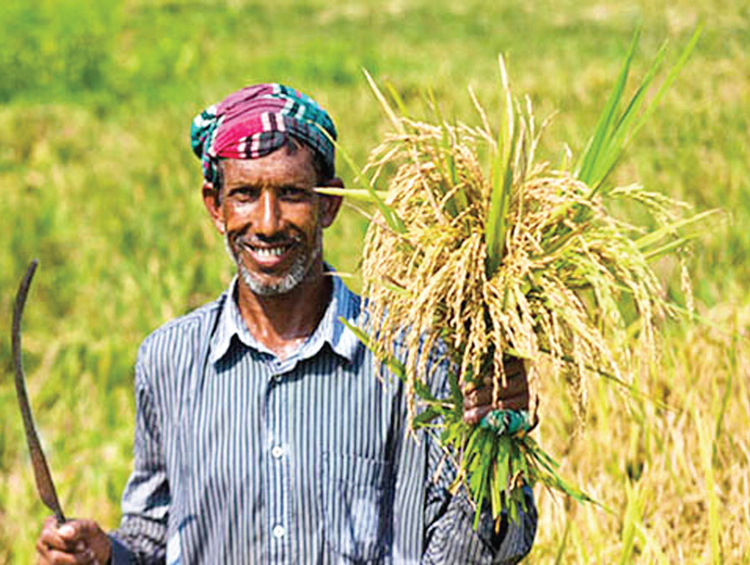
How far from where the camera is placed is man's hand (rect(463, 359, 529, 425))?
1.62 meters

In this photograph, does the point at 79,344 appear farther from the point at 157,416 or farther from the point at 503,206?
the point at 503,206

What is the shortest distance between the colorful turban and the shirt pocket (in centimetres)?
49

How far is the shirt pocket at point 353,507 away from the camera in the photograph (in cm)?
186

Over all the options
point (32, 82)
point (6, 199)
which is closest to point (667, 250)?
point (6, 199)

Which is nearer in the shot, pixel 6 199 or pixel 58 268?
pixel 58 268

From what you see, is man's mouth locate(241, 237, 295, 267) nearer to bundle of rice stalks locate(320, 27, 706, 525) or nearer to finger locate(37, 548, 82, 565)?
bundle of rice stalks locate(320, 27, 706, 525)

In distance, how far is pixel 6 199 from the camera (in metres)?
6.04

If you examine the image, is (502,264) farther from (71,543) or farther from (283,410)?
(71,543)

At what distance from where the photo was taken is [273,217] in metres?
1.82

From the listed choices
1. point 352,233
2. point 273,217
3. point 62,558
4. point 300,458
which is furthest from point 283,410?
point 352,233

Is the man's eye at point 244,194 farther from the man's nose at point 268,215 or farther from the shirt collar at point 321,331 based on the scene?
the shirt collar at point 321,331

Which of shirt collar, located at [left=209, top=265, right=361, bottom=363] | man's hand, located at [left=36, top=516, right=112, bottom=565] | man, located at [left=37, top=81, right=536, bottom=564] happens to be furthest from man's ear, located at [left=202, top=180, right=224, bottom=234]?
man's hand, located at [left=36, top=516, right=112, bottom=565]

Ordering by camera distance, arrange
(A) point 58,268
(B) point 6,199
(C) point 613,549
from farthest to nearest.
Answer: (B) point 6,199 → (A) point 58,268 → (C) point 613,549

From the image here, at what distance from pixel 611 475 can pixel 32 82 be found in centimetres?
878
